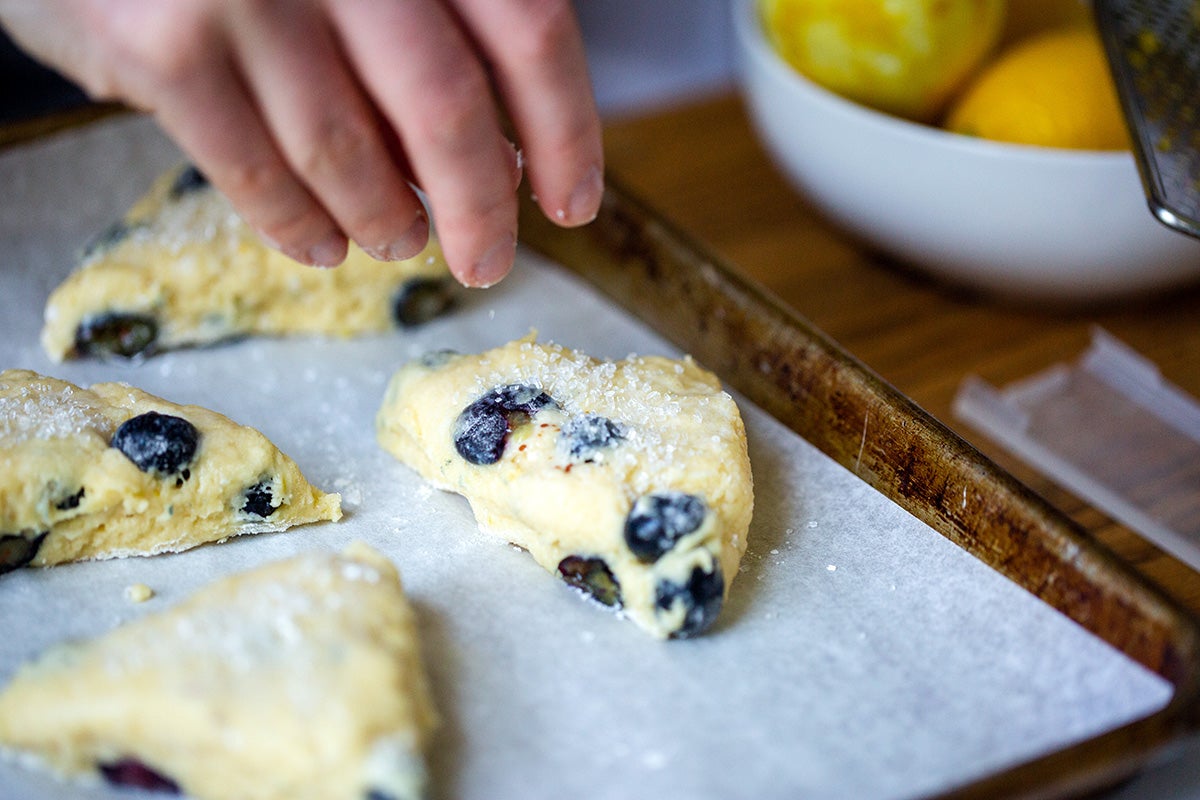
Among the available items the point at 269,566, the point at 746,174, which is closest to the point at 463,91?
the point at 269,566

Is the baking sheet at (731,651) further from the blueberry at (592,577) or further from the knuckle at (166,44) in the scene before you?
the knuckle at (166,44)

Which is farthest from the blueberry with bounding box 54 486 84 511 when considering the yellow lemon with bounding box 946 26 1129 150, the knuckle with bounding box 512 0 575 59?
the yellow lemon with bounding box 946 26 1129 150

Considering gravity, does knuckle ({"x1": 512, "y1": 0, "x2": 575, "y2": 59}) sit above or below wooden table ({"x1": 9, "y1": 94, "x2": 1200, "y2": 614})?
above

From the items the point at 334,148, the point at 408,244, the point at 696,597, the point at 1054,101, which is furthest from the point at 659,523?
the point at 1054,101

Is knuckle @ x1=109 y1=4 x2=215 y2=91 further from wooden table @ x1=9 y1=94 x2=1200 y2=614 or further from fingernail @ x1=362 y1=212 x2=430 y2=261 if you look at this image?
wooden table @ x1=9 y1=94 x2=1200 y2=614

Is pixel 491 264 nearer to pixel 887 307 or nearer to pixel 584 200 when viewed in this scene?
pixel 584 200

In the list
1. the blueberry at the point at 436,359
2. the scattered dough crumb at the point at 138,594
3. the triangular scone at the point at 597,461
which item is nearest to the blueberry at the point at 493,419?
the triangular scone at the point at 597,461
